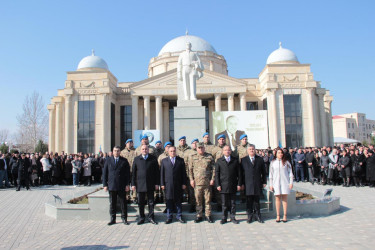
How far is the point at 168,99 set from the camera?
149 feet

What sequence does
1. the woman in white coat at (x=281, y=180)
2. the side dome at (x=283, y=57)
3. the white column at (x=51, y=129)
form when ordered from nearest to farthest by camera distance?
the woman in white coat at (x=281, y=180) → the white column at (x=51, y=129) → the side dome at (x=283, y=57)

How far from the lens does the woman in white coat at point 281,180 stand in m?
7.25

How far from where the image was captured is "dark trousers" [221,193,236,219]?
719 centimetres

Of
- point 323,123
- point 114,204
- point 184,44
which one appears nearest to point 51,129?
point 184,44

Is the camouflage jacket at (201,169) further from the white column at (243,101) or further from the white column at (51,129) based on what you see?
the white column at (51,129)

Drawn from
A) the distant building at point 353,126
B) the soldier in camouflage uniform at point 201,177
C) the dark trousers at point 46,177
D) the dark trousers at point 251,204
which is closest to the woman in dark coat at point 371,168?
the dark trousers at point 251,204

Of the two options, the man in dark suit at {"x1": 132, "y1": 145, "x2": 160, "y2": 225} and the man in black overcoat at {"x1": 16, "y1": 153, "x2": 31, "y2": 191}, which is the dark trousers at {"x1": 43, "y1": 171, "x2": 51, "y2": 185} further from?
the man in dark suit at {"x1": 132, "y1": 145, "x2": 160, "y2": 225}

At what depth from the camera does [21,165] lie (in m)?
15.2

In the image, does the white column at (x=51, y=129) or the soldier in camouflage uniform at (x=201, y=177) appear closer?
the soldier in camouflage uniform at (x=201, y=177)

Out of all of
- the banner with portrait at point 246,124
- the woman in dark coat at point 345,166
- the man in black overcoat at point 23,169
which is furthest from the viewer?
Result: the banner with portrait at point 246,124

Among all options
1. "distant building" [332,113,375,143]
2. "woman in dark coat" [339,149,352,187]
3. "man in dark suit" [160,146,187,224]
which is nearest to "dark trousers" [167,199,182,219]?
"man in dark suit" [160,146,187,224]

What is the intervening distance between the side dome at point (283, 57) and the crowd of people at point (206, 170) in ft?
98.6

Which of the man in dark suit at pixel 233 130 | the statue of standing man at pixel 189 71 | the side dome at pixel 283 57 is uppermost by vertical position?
the side dome at pixel 283 57

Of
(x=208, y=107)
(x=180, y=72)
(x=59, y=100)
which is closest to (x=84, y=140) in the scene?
(x=59, y=100)
